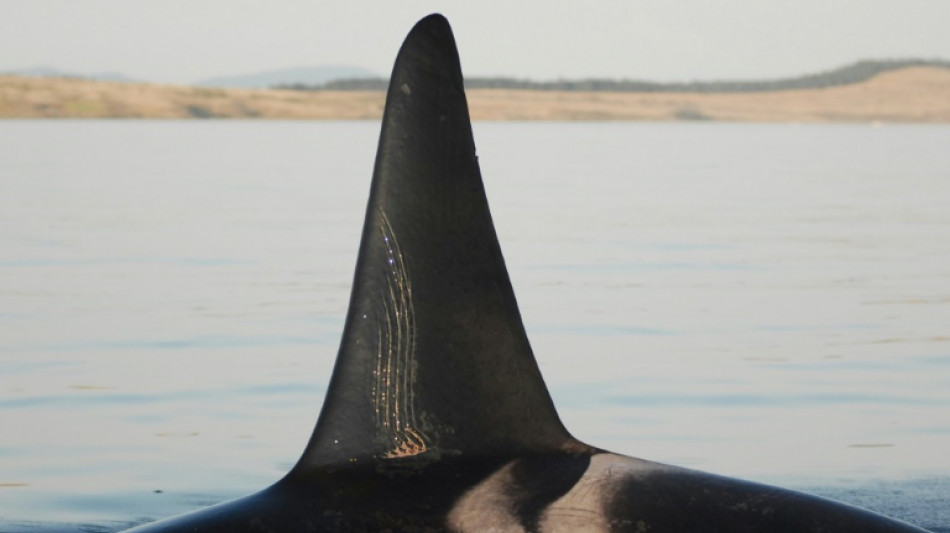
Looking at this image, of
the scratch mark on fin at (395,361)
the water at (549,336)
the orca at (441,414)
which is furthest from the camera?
the water at (549,336)

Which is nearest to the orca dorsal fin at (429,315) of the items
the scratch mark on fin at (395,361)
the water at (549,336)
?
the scratch mark on fin at (395,361)

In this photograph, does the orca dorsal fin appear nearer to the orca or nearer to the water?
the orca

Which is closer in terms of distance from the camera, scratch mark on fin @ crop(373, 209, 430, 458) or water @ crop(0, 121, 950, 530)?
scratch mark on fin @ crop(373, 209, 430, 458)

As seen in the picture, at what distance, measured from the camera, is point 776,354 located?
15.7 meters

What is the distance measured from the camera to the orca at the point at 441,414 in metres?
4.82

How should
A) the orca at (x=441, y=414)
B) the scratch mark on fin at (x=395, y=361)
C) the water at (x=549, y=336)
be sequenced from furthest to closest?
1. the water at (x=549, y=336)
2. the scratch mark on fin at (x=395, y=361)
3. the orca at (x=441, y=414)

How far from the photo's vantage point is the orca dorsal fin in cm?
517

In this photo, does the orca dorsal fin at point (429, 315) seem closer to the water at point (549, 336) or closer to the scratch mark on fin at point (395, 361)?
the scratch mark on fin at point (395, 361)

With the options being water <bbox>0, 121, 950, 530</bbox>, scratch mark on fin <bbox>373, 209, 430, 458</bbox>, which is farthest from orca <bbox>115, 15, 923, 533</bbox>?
water <bbox>0, 121, 950, 530</bbox>

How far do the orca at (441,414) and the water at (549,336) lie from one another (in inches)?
173

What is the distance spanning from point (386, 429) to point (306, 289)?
598 inches

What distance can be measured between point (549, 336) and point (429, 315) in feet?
36.6

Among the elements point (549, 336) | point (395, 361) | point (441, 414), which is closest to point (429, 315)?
point (395, 361)

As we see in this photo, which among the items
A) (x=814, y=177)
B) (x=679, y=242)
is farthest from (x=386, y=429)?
(x=814, y=177)
